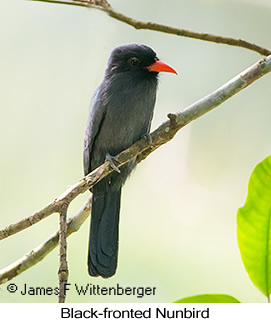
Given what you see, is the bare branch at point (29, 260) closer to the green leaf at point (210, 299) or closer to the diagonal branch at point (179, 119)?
the diagonal branch at point (179, 119)

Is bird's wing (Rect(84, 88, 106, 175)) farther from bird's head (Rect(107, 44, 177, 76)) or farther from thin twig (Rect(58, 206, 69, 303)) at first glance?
thin twig (Rect(58, 206, 69, 303))

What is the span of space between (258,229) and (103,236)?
61.4 inches

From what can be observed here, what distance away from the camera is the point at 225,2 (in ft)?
16.4

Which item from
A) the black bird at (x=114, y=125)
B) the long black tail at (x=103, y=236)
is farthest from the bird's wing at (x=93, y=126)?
the long black tail at (x=103, y=236)

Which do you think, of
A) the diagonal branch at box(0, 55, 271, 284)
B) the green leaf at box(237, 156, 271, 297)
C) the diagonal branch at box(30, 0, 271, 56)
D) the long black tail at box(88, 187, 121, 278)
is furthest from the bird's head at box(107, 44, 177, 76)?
the green leaf at box(237, 156, 271, 297)

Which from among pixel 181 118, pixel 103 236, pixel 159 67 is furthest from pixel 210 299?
pixel 159 67

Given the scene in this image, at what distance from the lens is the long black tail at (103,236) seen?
10.1 ft

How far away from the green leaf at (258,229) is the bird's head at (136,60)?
140 centimetres

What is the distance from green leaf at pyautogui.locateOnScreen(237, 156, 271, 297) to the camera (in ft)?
5.61

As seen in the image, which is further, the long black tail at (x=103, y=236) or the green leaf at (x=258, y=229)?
the long black tail at (x=103, y=236)

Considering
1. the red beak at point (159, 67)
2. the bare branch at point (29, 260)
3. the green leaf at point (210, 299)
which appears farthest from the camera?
the red beak at point (159, 67)

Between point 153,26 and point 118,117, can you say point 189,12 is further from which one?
point 153,26
